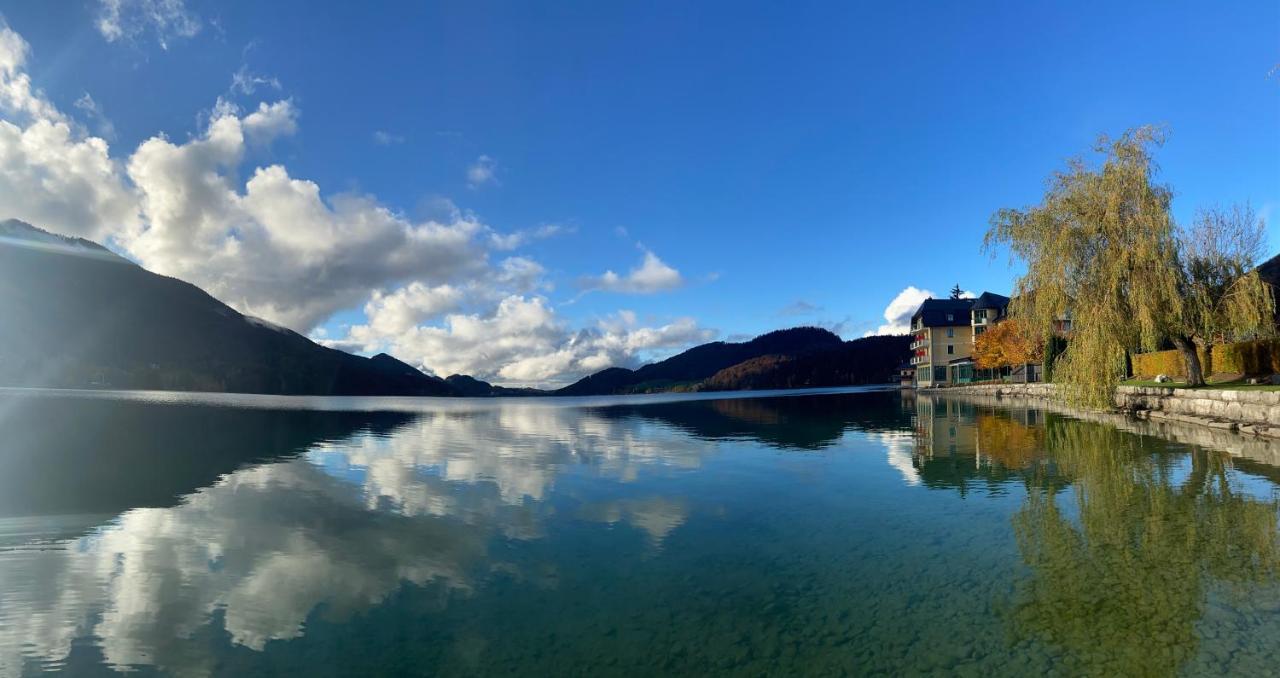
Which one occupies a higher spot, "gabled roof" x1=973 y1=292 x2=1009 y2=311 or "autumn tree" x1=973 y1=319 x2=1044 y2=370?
"gabled roof" x1=973 y1=292 x2=1009 y2=311

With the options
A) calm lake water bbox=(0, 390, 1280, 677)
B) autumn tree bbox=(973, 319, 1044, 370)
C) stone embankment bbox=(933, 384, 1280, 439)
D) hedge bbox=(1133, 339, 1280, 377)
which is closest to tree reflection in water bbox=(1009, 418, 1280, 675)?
calm lake water bbox=(0, 390, 1280, 677)

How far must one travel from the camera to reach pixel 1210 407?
95.7ft

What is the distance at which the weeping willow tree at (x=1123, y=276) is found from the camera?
3067cm

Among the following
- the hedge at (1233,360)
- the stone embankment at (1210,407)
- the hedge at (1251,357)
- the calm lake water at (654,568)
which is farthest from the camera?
the hedge at (1233,360)

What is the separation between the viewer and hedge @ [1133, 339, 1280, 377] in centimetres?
3350

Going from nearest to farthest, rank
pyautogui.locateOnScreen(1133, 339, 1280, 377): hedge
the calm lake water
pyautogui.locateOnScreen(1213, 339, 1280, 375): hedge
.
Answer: the calm lake water
pyautogui.locateOnScreen(1213, 339, 1280, 375): hedge
pyautogui.locateOnScreen(1133, 339, 1280, 377): hedge

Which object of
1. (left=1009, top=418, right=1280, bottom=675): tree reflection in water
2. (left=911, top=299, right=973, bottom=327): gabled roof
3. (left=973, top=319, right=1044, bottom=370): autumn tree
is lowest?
(left=1009, top=418, right=1280, bottom=675): tree reflection in water

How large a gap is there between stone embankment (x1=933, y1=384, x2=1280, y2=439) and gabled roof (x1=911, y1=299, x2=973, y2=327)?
74.2m

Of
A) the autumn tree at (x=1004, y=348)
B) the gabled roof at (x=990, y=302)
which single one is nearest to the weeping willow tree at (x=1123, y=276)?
the autumn tree at (x=1004, y=348)

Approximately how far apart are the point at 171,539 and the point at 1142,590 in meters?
17.4

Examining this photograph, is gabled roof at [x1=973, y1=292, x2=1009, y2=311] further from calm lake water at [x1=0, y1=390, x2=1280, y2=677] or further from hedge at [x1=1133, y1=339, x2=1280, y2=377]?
calm lake water at [x1=0, y1=390, x2=1280, y2=677]

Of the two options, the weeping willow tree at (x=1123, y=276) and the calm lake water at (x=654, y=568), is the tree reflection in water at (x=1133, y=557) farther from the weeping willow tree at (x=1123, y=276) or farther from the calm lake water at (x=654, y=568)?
the weeping willow tree at (x=1123, y=276)

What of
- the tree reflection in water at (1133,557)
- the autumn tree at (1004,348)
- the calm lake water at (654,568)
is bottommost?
the calm lake water at (654,568)

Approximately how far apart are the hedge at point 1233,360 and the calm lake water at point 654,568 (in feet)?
68.5
